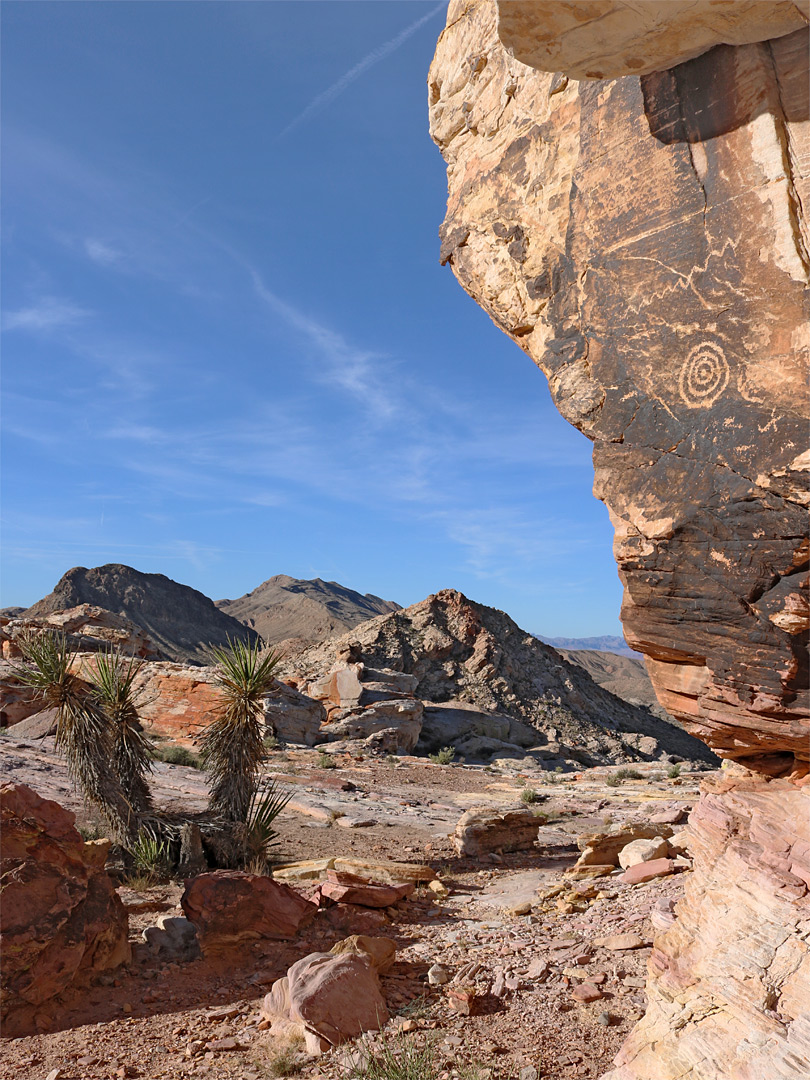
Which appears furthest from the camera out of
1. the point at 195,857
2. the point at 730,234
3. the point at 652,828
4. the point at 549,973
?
the point at 652,828

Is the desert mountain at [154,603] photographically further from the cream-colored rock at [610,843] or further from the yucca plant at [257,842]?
the cream-colored rock at [610,843]

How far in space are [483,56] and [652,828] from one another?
10132 mm

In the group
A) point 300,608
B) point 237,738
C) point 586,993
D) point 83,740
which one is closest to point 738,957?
point 586,993

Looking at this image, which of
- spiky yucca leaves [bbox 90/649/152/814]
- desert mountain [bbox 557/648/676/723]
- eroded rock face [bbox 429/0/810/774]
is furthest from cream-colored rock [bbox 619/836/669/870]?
desert mountain [bbox 557/648/676/723]

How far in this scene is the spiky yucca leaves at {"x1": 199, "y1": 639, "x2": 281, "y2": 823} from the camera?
976cm

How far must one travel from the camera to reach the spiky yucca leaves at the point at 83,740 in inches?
346

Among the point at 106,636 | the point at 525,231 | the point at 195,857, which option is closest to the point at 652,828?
the point at 195,857

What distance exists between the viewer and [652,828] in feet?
34.2

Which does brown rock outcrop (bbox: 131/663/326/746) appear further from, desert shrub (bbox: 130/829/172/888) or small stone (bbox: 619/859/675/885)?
small stone (bbox: 619/859/675/885)

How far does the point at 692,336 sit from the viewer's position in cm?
337

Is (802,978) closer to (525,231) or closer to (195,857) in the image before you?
(525,231)

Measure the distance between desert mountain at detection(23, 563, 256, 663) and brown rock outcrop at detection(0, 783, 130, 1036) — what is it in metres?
61.2

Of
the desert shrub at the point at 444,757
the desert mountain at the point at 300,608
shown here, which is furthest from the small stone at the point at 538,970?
the desert mountain at the point at 300,608

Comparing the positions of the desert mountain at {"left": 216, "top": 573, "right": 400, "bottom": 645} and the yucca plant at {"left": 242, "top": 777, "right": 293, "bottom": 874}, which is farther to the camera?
the desert mountain at {"left": 216, "top": 573, "right": 400, "bottom": 645}
